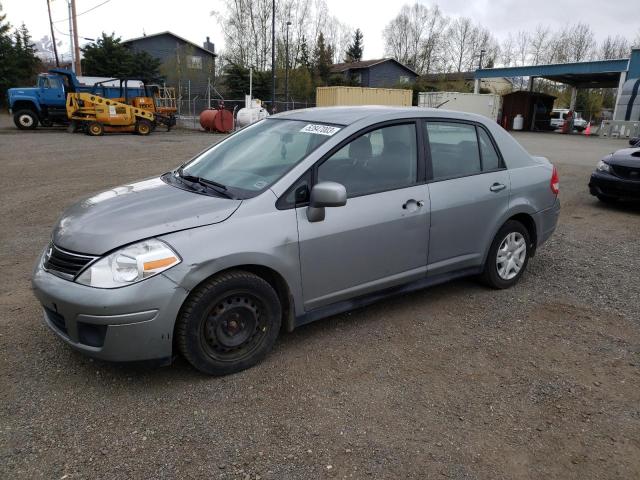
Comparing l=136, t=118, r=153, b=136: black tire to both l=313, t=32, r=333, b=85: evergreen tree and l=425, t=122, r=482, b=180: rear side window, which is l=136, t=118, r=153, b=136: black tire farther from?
l=313, t=32, r=333, b=85: evergreen tree

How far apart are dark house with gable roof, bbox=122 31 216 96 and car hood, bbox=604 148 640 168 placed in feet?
123

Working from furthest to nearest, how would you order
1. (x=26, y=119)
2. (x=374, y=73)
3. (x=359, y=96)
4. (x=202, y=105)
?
(x=374, y=73) → (x=202, y=105) → (x=359, y=96) → (x=26, y=119)

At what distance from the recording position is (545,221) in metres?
4.91

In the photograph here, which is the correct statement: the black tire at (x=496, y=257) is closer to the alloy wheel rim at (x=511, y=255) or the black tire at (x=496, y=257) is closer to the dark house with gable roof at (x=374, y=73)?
the alloy wheel rim at (x=511, y=255)

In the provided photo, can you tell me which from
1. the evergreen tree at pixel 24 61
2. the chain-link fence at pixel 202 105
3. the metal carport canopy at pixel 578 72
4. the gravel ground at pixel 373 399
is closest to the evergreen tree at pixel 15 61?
the evergreen tree at pixel 24 61

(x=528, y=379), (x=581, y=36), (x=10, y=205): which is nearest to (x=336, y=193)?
(x=528, y=379)

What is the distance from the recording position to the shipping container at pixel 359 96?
99.9 ft

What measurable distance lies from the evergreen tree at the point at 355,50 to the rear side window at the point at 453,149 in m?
69.8

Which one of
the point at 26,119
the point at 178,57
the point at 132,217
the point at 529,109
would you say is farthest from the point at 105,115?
the point at 529,109

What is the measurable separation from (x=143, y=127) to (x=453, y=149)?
71.6 ft

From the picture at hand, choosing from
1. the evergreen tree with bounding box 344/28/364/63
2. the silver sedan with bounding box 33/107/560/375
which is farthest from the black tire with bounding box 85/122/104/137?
the evergreen tree with bounding box 344/28/364/63

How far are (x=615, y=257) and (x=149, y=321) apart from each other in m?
5.40

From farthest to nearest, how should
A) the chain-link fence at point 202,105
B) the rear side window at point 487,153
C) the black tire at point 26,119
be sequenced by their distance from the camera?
1. the chain-link fence at point 202,105
2. the black tire at point 26,119
3. the rear side window at point 487,153

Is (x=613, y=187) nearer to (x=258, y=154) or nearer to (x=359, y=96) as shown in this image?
(x=258, y=154)
